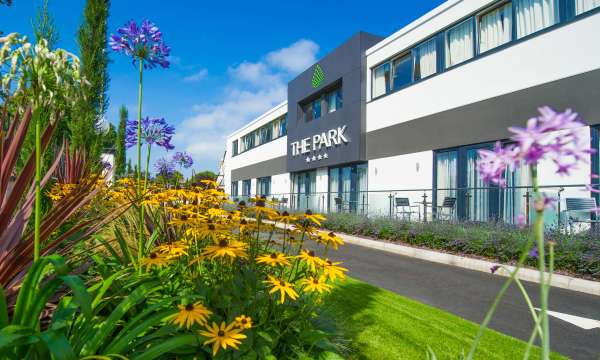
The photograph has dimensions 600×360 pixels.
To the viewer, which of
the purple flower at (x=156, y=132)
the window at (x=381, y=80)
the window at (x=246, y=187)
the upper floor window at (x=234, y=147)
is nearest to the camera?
the purple flower at (x=156, y=132)

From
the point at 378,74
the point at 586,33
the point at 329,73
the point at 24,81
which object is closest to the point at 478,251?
the point at 586,33

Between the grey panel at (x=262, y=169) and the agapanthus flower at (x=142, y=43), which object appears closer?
the agapanthus flower at (x=142, y=43)

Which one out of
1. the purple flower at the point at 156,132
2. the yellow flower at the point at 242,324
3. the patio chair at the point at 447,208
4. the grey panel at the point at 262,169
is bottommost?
the yellow flower at the point at 242,324

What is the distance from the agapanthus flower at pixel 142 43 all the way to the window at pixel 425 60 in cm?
1353

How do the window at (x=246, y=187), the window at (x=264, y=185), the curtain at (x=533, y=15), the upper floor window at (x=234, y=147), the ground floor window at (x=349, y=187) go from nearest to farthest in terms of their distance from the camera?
the curtain at (x=533, y=15)
the ground floor window at (x=349, y=187)
the window at (x=264, y=185)
the window at (x=246, y=187)
the upper floor window at (x=234, y=147)

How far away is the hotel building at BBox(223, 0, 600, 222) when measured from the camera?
10.1 meters

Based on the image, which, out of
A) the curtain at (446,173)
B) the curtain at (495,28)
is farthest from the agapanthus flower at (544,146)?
the curtain at (495,28)

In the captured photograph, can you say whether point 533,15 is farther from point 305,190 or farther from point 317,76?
point 305,190

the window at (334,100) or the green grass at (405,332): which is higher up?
the window at (334,100)

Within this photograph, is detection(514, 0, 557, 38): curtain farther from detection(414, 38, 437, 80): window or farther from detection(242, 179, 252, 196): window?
detection(242, 179, 252, 196): window

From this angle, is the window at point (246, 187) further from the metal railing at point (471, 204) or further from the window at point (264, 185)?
the metal railing at point (471, 204)

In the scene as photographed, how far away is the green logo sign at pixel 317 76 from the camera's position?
21.8 meters

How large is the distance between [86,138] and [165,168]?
70.3 inches

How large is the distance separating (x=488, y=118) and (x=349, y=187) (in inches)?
334
